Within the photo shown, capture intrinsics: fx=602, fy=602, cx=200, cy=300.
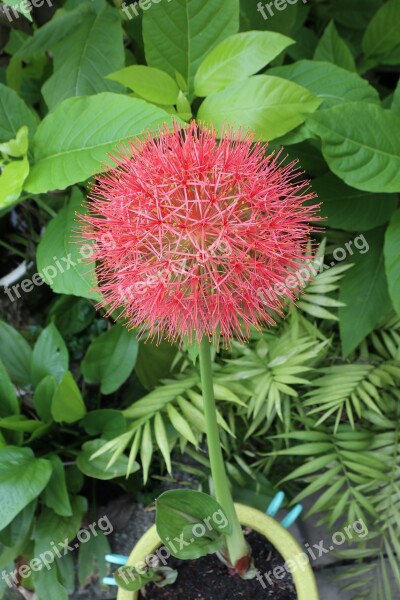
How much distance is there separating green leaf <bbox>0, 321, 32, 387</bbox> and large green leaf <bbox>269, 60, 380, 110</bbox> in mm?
708

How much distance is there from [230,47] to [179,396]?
58 centimetres

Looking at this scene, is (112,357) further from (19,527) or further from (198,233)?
(198,233)

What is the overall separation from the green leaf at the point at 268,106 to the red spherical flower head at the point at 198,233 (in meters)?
0.26

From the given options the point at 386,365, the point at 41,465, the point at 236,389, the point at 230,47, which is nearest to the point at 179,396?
the point at 236,389

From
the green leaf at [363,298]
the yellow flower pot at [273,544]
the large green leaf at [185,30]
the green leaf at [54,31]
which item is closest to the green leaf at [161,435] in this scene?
the yellow flower pot at [273,544]

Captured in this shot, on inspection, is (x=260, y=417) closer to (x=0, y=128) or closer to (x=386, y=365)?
(x=386, y=365)

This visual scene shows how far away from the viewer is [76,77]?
1049 millimetres

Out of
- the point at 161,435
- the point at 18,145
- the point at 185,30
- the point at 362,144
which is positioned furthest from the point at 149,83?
the point at 161,435

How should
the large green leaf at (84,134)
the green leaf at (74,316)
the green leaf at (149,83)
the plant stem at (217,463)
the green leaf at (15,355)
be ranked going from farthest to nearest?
1. the green leaf at (74,316)
2. the green leaf at (15,355)
3. the green leaf at (149,83)
4. the large green leaf at (84,134)
5. the plant stem at (217,463)

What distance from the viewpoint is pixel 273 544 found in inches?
37.7

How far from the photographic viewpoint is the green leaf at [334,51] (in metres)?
1.14

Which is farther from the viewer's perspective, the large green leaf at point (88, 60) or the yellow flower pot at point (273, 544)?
the large green leaf at point (88, 60)

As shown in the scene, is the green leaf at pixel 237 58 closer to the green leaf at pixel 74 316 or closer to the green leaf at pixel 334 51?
the green leaf at pixel 334 51

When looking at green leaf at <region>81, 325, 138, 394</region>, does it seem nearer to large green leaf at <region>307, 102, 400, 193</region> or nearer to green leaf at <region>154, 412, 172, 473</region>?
green leaf at <region>154, 412, 172, 473</region>
